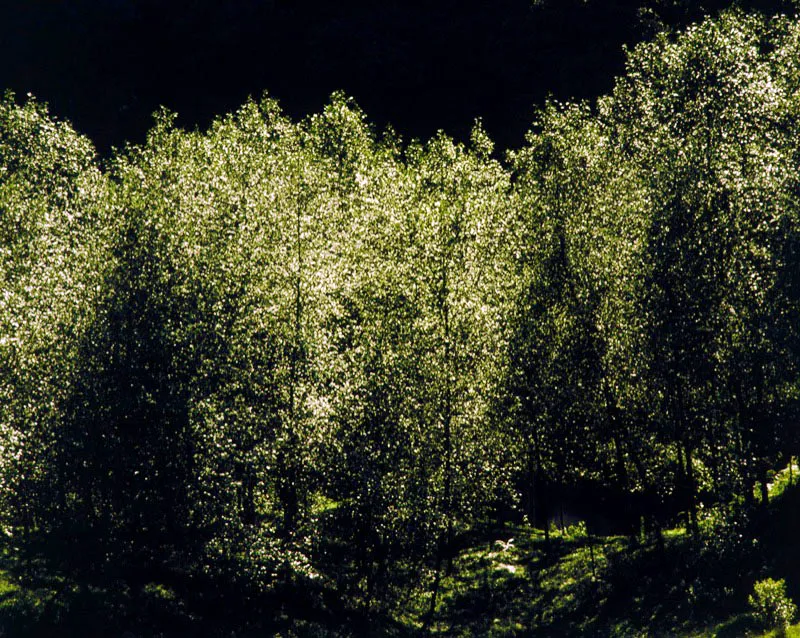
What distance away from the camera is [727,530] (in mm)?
32312

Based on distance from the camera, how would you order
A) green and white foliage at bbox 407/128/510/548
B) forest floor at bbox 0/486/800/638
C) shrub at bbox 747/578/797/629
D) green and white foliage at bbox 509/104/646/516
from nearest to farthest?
1. shrub at bbox 747/578/797/629
2. forest floor at bbox 0/486/800/638
3. green and white foliage at bbox 407/128/510/548
4. green and white foliage at bbox 509/104/646/516

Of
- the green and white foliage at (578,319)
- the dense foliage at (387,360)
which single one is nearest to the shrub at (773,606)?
the dense foliage at (387,360)

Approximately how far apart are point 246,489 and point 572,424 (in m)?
16.8

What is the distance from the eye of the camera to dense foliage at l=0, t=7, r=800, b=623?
33281 mm

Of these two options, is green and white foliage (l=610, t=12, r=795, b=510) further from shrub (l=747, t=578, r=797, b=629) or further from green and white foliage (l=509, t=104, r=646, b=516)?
shrub (l=747, t=578, r=797, b=629)

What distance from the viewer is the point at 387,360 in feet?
115

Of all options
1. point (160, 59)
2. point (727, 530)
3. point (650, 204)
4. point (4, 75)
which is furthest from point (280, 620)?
point (4, 75)

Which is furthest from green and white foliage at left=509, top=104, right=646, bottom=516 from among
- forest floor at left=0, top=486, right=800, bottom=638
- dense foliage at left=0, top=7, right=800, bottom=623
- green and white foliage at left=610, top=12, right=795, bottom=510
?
forest floor at left=0, top=486, right=800, bottom=638

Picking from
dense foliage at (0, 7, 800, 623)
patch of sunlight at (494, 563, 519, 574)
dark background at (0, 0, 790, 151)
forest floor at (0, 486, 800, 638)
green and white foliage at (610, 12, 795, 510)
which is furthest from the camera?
dark background at (0, 0, 790, 151)

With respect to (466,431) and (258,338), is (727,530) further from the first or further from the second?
(258,338)

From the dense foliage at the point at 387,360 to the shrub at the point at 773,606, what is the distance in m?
6.45

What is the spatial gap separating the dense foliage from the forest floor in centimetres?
142

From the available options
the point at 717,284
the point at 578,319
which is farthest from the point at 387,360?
the point at 717,284

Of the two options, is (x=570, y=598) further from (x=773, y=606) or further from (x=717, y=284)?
(x=717, y=284)
